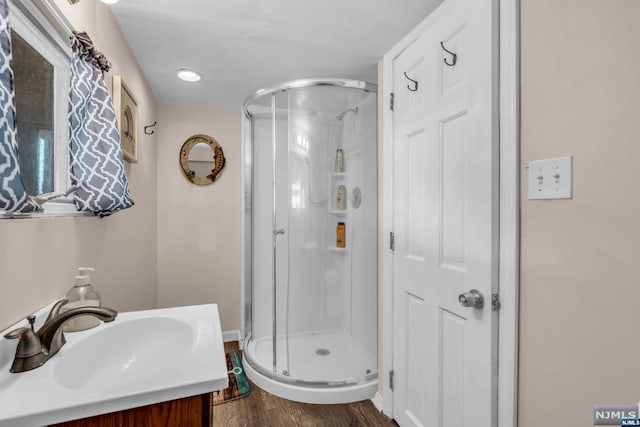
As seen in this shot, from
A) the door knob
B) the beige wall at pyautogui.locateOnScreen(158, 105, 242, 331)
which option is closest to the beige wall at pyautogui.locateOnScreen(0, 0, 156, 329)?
the beige wall at pyautogui.locateOnScreen(158, 105, 242, 331)

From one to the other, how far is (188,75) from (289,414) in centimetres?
236

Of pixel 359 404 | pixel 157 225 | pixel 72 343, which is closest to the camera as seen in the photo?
pixel 72 343

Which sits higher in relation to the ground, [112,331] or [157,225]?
[157,225]

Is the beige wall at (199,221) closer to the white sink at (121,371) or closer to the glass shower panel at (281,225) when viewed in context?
the glass shower panel at (281,225)

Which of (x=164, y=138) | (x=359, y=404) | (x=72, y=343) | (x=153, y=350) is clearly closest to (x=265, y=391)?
(x=359, y=404)

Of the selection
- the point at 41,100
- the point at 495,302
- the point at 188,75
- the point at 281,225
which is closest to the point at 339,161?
the point at 281,225

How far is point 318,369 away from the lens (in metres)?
2.19

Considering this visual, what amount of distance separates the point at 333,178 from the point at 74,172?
1478 millimetres

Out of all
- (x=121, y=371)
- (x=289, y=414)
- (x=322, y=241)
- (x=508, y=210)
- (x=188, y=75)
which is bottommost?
(x=289, y=414)

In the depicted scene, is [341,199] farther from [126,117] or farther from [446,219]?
[126,117]

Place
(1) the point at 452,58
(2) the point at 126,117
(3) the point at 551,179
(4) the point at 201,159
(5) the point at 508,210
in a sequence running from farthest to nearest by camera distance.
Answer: (4) the point at 201,159, (2) the point at 126,117, (1) the point at 452,58, (5) the point at 508,210, (3) the point at 551,179

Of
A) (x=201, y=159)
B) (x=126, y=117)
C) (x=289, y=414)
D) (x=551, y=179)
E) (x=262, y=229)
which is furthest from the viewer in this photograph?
(x=201, y=159)

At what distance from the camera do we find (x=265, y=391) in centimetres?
215

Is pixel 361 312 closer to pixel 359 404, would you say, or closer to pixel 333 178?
pixel 359 404
